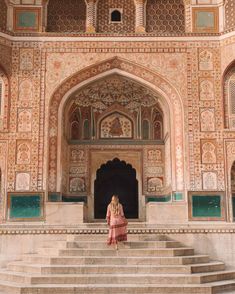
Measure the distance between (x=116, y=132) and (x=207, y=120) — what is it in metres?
3.01

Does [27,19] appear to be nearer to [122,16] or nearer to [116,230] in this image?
[122,16]

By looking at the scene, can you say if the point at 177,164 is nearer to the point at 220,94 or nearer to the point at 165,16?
the point at 220,94

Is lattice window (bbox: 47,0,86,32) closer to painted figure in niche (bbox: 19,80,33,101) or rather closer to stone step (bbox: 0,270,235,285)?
painted figure in niche (bbox: 19,80,33,101)

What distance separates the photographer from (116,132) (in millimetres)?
15148

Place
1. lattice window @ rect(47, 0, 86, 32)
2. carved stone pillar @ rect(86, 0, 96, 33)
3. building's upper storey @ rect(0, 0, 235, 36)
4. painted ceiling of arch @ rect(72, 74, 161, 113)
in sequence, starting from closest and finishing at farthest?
building's upper storey @ rect(0, 0, 235, 36) < carved stone pillar @ rect(86, 0, 96, 33) < painted ceiling of arch @ rect(72, 74, 161, 113) < lattice window @ rect(47, 0, 86, 32)

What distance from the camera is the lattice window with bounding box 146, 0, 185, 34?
14.5m

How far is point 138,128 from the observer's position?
15164mm

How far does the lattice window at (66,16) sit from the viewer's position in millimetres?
14500

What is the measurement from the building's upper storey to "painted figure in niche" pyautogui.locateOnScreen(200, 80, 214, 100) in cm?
147

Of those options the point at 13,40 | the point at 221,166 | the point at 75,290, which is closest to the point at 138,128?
the point at 221,166

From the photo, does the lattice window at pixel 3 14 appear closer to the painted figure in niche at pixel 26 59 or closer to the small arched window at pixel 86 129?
the painted figure in niche at pixel 26 59

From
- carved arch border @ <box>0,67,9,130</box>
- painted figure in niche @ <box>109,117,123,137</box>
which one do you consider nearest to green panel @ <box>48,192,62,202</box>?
carved arch border @ <box>0,67,9,130</box>

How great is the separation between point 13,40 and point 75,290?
784 cm

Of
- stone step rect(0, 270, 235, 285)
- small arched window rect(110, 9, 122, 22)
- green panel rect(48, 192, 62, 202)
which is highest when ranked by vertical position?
small arched window rect(110, 9, 122, 22)
